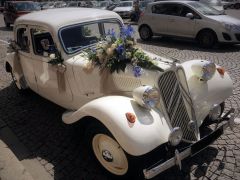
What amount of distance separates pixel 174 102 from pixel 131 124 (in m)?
0.75

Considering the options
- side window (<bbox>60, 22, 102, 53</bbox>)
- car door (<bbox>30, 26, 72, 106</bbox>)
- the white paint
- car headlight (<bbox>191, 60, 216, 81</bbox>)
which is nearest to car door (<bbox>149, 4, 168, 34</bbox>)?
the white paint

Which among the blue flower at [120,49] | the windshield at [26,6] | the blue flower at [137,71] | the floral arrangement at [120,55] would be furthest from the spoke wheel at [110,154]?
the windshield at [26,6]

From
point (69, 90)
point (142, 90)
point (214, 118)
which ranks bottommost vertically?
point (214, 118)

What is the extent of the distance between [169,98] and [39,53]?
2.64 metres

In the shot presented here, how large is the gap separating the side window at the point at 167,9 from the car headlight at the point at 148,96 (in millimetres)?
8541

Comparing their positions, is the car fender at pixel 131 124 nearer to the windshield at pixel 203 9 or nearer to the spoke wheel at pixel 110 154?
the spoke wheel at pixel 110 154

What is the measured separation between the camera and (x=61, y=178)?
3.68 m

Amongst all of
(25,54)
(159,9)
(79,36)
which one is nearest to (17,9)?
(159,9)

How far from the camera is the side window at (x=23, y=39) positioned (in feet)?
17.7

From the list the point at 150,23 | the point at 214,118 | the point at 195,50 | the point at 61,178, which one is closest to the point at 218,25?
the point at 195,50

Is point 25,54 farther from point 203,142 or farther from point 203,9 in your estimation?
point 203,9

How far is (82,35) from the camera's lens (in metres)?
4.55

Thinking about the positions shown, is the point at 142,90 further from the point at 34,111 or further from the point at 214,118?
the point at 34,111

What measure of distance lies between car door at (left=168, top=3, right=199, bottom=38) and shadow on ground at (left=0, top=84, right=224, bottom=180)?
262 inches
